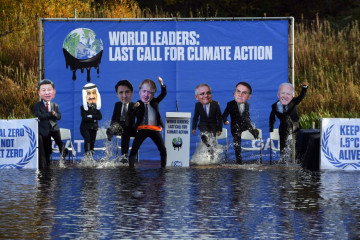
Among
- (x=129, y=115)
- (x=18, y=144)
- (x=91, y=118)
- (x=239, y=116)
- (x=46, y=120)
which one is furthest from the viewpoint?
(x=239, y=116)

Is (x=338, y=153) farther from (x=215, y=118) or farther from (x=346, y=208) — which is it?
(x=346, y=208)

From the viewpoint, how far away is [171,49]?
2347 centimetres

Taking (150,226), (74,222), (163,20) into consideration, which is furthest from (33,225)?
(163,20)

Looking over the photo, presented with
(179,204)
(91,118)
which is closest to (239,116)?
(91,118)

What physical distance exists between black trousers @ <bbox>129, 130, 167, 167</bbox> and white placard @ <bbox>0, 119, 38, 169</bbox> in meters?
2.14

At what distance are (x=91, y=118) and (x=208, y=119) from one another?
269cm

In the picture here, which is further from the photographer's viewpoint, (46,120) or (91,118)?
(91,118)

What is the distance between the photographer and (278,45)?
2358 centimetres

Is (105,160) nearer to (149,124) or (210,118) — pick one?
(149,124)

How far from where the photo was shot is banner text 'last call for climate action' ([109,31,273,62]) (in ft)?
76.9

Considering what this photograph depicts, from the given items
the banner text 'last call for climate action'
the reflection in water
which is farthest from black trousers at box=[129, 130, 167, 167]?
the banner text 'last call for climate action'

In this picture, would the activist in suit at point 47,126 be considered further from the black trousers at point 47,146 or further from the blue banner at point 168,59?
the blue banner at point 168,59

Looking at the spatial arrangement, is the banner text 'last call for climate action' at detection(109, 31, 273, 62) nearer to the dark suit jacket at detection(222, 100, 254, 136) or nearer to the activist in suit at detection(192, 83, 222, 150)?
the activist in suit at detection(192, 83, 222, 150)

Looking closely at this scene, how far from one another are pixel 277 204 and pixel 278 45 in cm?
940
